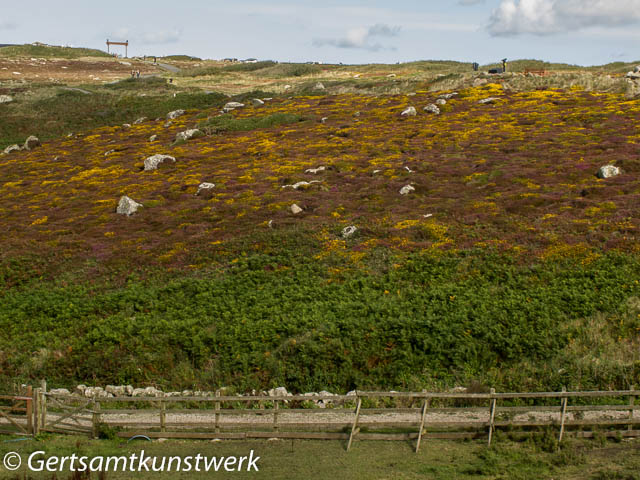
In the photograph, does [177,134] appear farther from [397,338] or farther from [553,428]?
[553,428]

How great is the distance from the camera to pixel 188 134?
247ft

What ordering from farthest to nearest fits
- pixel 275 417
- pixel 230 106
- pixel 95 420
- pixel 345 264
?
1. pixel 230 106
2. pixel 345 264
3. pixel 95 420
4. pixel 275 417

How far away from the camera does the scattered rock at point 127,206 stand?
48.0 meters

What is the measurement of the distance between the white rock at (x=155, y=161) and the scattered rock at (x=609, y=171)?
4378cm

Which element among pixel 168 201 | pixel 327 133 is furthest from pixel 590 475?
pixel 327 133

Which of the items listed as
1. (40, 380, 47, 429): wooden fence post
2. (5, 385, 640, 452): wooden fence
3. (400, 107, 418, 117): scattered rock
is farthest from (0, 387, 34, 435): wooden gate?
(400, 107, 418, 117): scattered rock

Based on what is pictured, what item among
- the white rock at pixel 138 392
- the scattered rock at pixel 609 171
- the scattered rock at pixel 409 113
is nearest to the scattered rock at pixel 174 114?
the scattered rock at pixel 409 113

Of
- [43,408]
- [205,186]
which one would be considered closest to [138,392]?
[43,408]

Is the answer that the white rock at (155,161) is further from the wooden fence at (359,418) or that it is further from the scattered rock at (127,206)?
the wooden fence at (359,418)

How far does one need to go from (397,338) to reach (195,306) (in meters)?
11.7

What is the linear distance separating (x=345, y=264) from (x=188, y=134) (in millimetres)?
48114

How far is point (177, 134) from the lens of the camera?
7581cm

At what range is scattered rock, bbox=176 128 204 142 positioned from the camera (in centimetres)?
7468

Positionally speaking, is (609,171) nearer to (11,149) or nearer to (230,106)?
(230,106)
